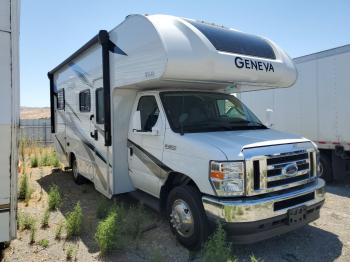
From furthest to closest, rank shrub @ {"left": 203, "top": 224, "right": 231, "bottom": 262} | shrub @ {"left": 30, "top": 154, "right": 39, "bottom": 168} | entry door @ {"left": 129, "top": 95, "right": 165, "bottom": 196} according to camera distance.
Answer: shrub @ {"left": 30, "top": 154, "right": 39, "bottom": 168}, entry door @ {"left": 129, "top": 95, "right": 165, "bottom": 196}, shrub @ {"left": 203, "top": 224, "right": 231, "bottom": 262}

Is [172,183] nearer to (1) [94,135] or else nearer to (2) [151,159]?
(2) [151,159]

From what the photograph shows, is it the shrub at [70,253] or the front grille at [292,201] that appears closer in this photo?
the front grille at [292,201]

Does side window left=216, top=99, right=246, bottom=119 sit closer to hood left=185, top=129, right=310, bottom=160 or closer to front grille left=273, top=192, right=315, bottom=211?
hood left=185, top=129, right=310, bottom=160

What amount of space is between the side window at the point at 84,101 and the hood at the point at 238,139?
3.28 metres

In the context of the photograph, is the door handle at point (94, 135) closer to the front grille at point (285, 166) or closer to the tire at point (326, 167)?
the front grille at point (285, 166)

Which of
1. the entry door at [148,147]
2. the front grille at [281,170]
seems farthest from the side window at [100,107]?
the front grille at [281,170]

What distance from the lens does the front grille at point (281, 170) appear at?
4.32m

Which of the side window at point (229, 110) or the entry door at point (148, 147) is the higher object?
the side window at point (229, 110)

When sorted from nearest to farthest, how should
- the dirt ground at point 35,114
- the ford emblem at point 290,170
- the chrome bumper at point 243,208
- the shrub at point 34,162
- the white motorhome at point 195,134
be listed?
the chrome bumper at point 243,208, the white motorhome at point 195,134, the ford emblem at point 290,170, the shrub at point 34,162, the dirt ground at point 35,114

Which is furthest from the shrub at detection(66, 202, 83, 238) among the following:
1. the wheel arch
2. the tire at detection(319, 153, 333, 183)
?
the tire at detection(319, 153, 333, 183)

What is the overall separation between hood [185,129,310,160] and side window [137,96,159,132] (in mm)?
869

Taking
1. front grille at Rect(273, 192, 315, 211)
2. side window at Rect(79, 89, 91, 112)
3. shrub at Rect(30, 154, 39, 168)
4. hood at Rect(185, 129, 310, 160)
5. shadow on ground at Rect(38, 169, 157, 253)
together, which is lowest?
shadow on ground at Rect(38, 169, 157, 253)

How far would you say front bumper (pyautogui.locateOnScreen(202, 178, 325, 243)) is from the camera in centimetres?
415

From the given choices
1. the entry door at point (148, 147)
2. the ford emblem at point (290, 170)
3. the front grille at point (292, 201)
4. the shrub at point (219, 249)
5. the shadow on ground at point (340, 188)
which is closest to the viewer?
the shrub at point (219, 249)
